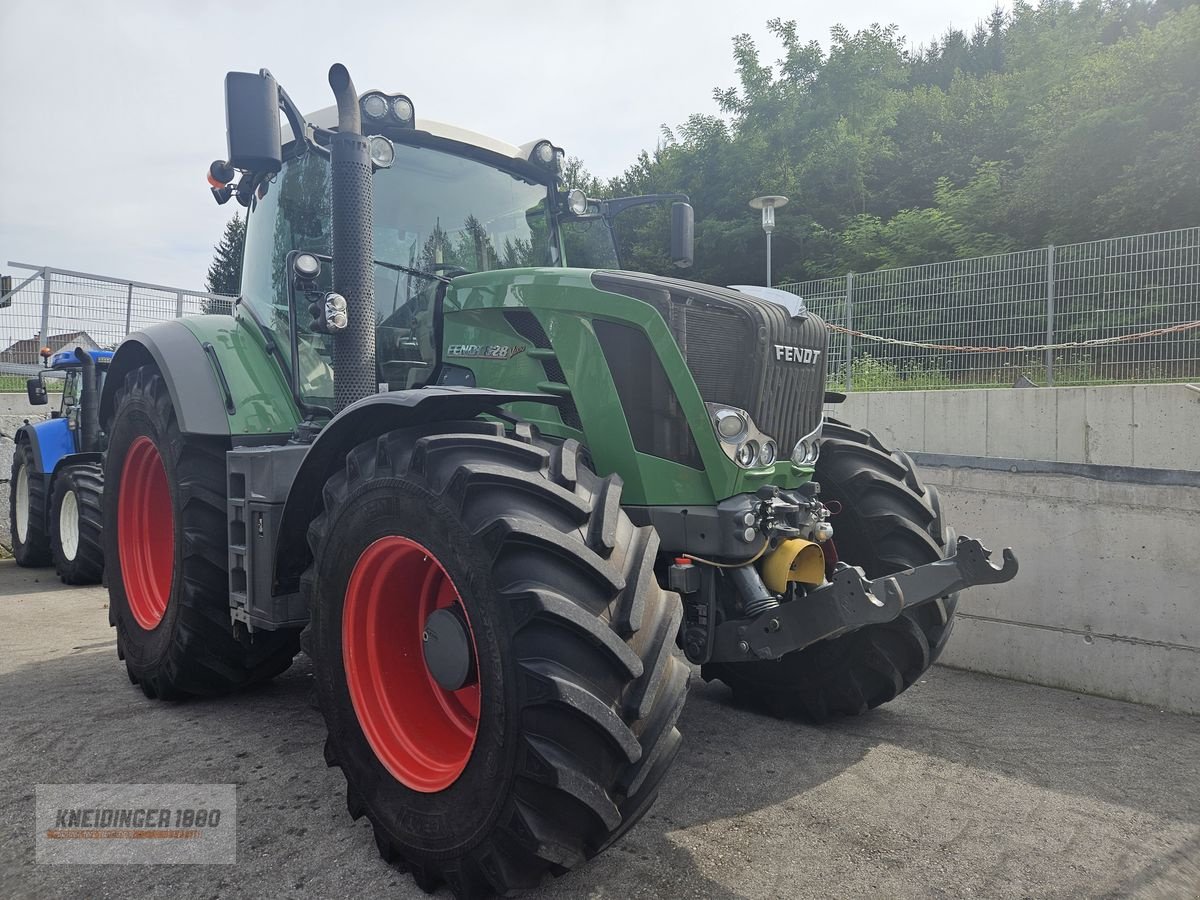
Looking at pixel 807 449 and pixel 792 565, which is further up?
pixel 807 449

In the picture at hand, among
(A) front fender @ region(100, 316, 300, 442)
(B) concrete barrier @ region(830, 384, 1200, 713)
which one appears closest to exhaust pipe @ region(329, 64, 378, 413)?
(A) front fender @ region(100, 316, 300, 442)

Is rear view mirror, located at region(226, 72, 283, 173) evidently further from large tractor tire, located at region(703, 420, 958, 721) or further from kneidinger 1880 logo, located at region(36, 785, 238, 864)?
large tractor tire, located at region(703, 420, 958, 721)

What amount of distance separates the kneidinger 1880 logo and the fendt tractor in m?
0.48

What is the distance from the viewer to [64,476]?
7.37 metres

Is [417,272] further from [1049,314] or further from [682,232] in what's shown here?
[1049,314]

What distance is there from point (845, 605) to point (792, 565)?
0.33 m

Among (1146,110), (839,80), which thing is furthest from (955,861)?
(839,80)

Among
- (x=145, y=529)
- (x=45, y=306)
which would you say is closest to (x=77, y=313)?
(x=45, y=306)

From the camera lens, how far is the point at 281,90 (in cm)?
305

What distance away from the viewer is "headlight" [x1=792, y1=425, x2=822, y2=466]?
10.0 ft

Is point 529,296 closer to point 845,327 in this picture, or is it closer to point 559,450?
point 559,450

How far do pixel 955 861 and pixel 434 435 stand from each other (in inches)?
79.2

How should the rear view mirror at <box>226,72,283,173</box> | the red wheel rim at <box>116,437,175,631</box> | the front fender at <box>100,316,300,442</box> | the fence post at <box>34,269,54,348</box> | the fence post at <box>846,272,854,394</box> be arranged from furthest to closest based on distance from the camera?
the fence post at <box>34,269,54,348</box> < the fence post at <box>846,272,854,394</box> < the red wheel rim at <box>116,437,175,631</box> < the front fender at <box>100,316,300,442</box> < the rear view mirror at <box>226,72,283,173</box>

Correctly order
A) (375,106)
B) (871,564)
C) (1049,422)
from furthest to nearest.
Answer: (1049,422)
(375,106)
(871,564)
